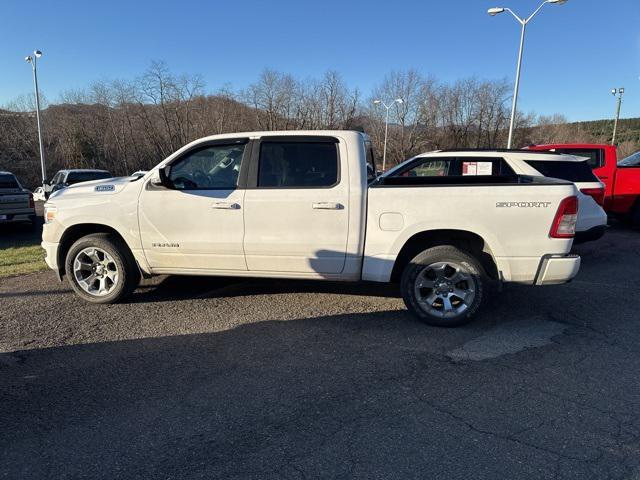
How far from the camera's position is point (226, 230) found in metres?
4.74

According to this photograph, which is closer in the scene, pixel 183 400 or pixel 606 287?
pixel 183 400

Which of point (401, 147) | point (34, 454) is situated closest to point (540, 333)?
point (34, 454)

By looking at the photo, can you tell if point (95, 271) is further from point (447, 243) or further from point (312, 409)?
point (447, 243)

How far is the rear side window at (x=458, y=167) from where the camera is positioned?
7.28 metres

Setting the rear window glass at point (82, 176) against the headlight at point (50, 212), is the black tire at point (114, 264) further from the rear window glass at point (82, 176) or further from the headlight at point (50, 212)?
the rear window glass at point (82, 176)

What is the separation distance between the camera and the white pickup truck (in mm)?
4230

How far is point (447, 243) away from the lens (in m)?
4.58

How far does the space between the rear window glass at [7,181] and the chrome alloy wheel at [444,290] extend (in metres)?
11.5

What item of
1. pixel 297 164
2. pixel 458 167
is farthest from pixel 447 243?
pixel 458 167

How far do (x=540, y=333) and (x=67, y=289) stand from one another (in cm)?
590

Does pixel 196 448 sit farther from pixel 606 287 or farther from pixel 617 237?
pixel 617 237

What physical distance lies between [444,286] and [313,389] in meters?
1.92

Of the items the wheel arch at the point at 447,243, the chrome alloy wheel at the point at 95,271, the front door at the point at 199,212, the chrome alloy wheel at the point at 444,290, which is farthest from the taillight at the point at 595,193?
the chrome alloy wheel at the point at 95,271

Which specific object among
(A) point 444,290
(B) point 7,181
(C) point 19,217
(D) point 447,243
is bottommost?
(C) point 19,217
